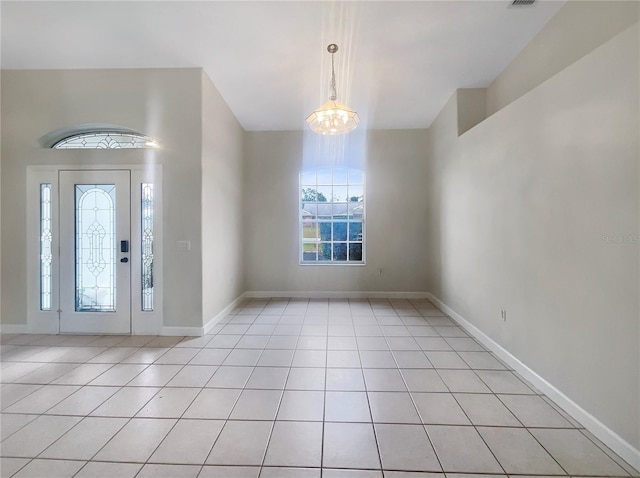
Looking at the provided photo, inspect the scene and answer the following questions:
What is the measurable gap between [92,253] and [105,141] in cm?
144

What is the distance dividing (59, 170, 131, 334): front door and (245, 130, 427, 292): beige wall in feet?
7.33

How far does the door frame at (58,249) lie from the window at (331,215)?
2.69 metres

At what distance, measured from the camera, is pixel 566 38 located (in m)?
2.47

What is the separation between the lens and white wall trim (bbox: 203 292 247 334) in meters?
3.58

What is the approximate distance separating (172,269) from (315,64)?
9.78 feet

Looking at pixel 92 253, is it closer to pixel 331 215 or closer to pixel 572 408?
pixel 331 215

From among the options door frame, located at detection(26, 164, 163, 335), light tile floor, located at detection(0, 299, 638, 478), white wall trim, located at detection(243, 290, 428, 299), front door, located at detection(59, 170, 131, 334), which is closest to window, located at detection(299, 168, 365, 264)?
white wall trim, located at detection(243, 290, 428, 299)

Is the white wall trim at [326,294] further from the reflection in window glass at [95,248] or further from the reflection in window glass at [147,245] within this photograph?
the reflection in window glass at [95,248]

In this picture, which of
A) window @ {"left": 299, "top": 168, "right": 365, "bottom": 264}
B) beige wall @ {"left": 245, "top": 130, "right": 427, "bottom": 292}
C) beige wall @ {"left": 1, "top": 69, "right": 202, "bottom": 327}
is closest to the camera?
beige wall @ {"left": 1, "top": 69, "right": 202, "bottom": 327}

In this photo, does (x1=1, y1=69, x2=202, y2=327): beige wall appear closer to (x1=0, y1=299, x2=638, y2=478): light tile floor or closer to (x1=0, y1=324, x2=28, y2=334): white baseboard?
(x1=0, y1=324, x2=28, y2=334): white baseboard

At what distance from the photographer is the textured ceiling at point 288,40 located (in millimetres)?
2504

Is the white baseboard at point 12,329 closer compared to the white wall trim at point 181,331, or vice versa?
the white wall trim at point 181,331

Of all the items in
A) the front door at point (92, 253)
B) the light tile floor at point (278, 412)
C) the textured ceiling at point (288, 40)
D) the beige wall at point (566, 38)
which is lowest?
the light tile floor at point (278, 412)

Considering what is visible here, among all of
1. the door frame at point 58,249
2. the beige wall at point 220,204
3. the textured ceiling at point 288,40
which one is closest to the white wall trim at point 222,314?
the beige wall at point 220,204
